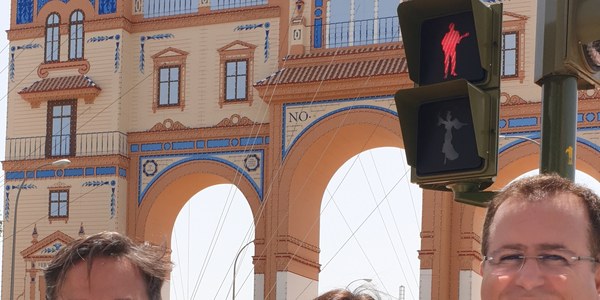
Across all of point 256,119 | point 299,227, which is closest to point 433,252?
point 299,227

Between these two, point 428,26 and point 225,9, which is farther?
point 225,9

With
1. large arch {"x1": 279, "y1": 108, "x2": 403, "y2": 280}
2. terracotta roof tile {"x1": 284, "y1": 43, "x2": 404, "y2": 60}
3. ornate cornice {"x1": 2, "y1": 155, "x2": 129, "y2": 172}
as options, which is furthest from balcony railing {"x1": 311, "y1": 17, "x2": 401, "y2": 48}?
ornate cornice {"x1": 2, "y1": 155, "x2": 129, "y2": 172}

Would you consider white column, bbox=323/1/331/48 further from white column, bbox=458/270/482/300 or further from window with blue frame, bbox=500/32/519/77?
white column, bbox=458/270/482/300

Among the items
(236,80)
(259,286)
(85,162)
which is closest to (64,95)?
(85,162)

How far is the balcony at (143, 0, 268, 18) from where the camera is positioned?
2986 centimetres

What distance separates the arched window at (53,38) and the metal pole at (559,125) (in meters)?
27.1

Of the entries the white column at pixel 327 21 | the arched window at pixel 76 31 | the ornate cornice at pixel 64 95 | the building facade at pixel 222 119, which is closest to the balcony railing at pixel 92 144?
the building facade at pixel 222 119

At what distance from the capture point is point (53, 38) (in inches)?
1228

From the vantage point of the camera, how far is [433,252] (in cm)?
2698

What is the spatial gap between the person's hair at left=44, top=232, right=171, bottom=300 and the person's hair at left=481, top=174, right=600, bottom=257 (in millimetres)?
851

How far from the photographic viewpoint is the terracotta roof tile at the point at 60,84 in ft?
99.7

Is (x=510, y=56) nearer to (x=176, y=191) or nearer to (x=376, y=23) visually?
(x=376, y=23)

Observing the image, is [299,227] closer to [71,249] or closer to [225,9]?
[225,9]

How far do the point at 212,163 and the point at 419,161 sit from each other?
25094mm
